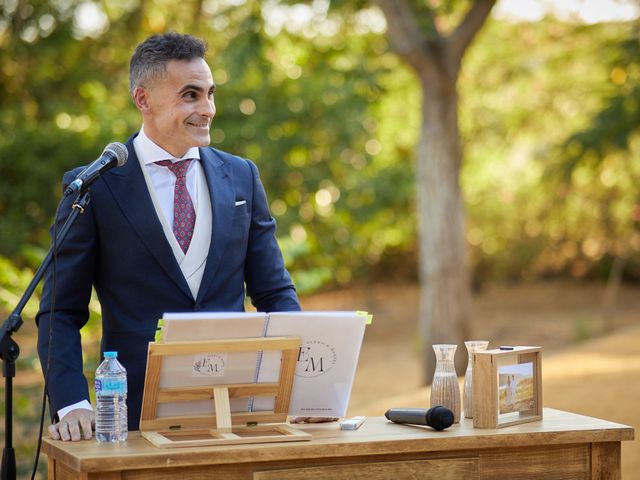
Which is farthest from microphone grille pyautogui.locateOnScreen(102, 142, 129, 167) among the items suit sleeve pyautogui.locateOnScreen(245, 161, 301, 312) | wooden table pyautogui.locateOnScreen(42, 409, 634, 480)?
wooden table pyautogui.locateOnScreen(42, 409, 634, 480)

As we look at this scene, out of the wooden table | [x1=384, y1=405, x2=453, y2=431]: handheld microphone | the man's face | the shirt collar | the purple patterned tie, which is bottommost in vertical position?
the wooden table

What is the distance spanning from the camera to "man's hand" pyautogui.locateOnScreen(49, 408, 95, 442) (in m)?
3.22

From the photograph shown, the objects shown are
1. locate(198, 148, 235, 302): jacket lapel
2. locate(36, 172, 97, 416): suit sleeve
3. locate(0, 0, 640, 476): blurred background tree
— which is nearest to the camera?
locate(36, 172, 97, 416): suit sleeve

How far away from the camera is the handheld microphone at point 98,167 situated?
10.3 feet

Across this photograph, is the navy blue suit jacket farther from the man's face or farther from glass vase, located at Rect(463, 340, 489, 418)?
glass vase, located at Rect(463, 340, 489, 418)

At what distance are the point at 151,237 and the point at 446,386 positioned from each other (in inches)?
42.3

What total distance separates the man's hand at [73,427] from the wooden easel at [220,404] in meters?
0.16

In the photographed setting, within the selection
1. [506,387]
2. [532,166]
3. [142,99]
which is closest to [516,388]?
[506,387]

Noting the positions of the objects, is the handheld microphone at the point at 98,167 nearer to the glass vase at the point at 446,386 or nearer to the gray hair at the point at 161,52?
the gray hair at the point at 161,52

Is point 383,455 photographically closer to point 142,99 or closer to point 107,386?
point 107,386

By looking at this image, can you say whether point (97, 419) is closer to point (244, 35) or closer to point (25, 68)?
point (244, 35)

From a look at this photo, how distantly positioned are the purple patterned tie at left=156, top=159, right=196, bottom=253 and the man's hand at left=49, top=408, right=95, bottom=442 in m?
0.66

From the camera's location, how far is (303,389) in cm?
339

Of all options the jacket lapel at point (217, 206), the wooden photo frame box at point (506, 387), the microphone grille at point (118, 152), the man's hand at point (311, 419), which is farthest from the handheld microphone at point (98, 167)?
the wooden photo frame box at point (506, 387)
